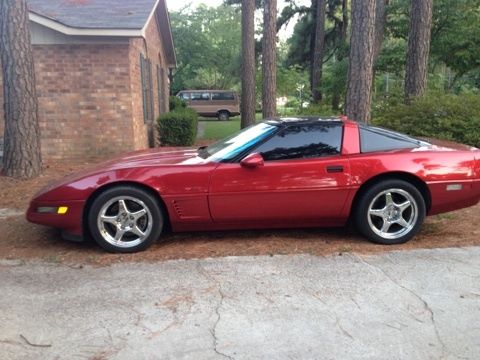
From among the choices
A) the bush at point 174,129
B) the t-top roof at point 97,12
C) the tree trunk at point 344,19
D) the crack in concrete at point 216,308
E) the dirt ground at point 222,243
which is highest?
the tree trunk at point 344,19

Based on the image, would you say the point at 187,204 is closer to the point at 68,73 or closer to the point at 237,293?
the point at 237,293

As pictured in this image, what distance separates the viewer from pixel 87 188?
455cm

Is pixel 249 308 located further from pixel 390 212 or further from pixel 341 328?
pixel 390 212

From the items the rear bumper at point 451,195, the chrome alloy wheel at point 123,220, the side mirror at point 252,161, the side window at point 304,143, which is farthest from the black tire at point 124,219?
the rear bumper at point 451,195

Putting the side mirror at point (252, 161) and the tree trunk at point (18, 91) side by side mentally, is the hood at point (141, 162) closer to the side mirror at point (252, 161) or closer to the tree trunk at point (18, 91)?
the side mirror at point (252, 161)

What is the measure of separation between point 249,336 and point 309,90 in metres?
22.4

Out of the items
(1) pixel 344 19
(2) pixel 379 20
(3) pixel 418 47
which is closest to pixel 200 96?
(1) pixel 344 19

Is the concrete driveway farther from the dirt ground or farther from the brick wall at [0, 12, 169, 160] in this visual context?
the brick wall at [0, 12, 169, 160]

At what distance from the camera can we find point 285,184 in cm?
471

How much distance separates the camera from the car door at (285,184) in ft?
15.3

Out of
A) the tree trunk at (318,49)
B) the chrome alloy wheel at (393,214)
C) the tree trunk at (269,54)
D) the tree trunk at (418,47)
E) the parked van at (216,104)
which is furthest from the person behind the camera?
the parked van at (216,104)

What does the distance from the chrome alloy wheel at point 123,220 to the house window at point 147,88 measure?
25.9ft

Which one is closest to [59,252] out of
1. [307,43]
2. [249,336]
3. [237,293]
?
[237,293]

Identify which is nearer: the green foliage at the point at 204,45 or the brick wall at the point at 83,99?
the brick wall at the point at 83,99
